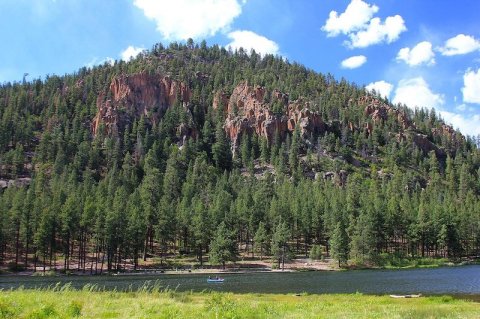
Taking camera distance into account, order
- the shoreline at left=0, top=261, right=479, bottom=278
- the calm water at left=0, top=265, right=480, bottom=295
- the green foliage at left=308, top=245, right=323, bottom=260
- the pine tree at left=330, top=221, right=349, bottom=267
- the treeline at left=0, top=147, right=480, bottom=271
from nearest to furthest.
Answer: the calm water at left=0, top=265, right=480, bottom=295
the shoreline at left=0, top=261, right=479, bottom=278
the treeline at left=0, top=147, right=480, bottom=271
the pine tree at left=330, top=221, right=349, bottom=267
the green foliage at left=308, top=245, right=323, bottom=260

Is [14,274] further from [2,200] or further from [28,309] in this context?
[28,309]

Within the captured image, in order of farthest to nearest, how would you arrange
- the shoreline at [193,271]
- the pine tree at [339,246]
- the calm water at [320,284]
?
1. the pine tree at [339,246]
2. the shoreline at [193,271]
3. the calm water at [320,284]

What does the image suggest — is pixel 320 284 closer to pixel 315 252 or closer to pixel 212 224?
pixel 315 252

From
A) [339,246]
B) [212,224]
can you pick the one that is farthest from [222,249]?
[339,246]

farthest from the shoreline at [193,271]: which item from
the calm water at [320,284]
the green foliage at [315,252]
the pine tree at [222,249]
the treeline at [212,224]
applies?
the calm water at [320,284]

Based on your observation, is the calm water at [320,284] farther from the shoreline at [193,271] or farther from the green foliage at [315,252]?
the green foliage at [315,252]

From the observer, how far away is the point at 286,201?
139500 mm

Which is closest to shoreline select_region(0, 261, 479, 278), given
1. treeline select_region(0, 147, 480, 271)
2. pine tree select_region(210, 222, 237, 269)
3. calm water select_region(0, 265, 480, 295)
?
pine tree select_region(210, 222, 237, 269)

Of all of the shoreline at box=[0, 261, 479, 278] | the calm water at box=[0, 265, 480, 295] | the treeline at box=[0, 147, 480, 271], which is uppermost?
the treeline at box=[0, 147, 480, 271]

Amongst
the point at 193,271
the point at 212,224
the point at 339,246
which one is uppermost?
the point at 212,224

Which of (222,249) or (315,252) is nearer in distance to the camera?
(222,249)

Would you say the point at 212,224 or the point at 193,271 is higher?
the point at 212,224

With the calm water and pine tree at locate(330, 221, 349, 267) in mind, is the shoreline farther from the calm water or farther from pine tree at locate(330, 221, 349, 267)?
the calm water

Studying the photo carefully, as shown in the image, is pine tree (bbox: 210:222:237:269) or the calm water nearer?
the calm water
